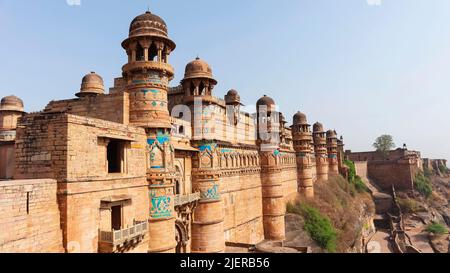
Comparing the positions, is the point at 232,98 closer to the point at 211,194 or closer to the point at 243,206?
the point at 243,206

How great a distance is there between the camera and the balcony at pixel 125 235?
8.52 metres

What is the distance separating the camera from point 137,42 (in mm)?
11570

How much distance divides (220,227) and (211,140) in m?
4.53

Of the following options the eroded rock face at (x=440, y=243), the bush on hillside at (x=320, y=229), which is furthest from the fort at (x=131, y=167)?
the eroded rock face at (x=440, y=243)

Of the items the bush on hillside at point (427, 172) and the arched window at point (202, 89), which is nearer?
the arched window at point (202, 89)

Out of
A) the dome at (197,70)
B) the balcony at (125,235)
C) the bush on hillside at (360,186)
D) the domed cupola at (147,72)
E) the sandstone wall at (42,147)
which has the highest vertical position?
the dome at (197,70)

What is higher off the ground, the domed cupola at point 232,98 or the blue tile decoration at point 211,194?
the domed cupola at point 232,98

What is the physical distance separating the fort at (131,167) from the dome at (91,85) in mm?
72

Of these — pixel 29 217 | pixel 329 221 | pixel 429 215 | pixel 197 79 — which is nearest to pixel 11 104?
pixel 197 79

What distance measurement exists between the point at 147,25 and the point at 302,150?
24.1m

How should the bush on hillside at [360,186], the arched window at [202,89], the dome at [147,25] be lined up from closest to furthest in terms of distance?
1. the dome at [147,25]
2. the arched window at [202,89]
3. the bush on hillside at [360,186]

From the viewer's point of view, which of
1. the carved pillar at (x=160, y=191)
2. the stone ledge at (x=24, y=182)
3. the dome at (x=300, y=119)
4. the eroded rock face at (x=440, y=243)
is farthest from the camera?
the eroded rock face at (x=440, y=243)

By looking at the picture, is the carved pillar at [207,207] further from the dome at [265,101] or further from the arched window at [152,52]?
the dome at [265,101]
